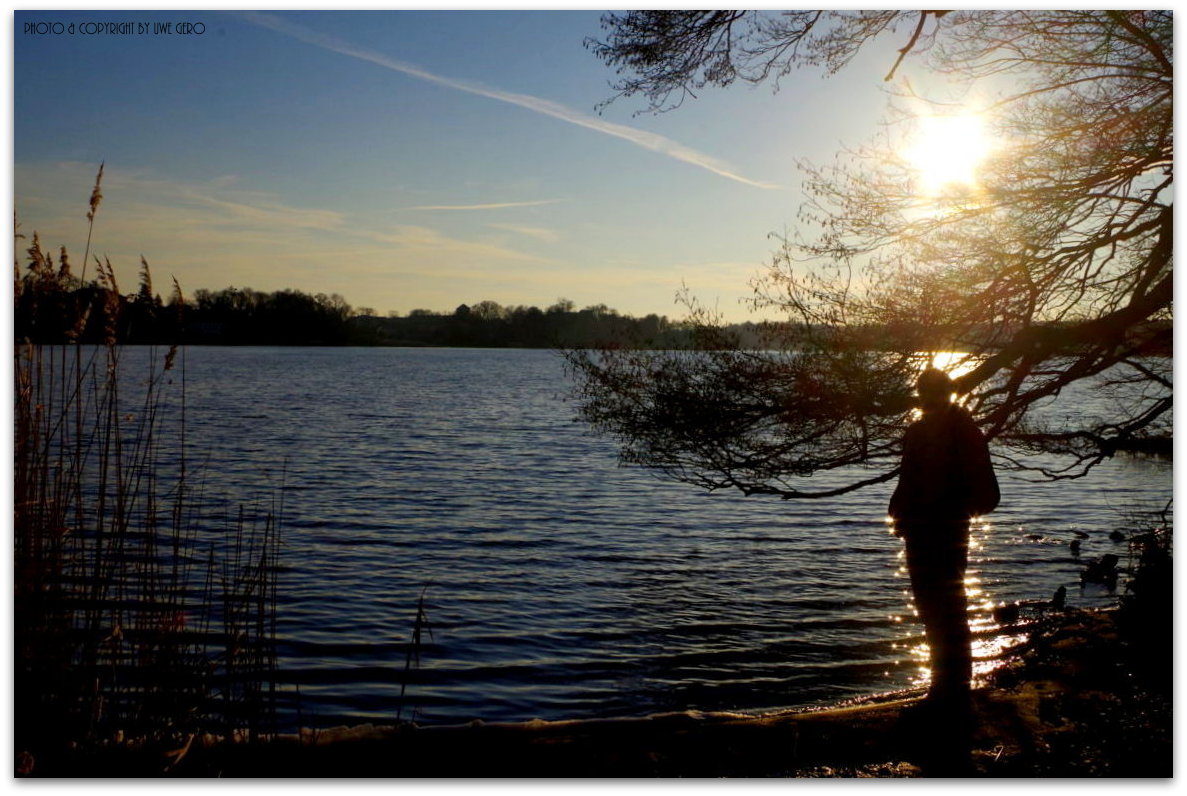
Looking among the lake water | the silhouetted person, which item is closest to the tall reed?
the lake water

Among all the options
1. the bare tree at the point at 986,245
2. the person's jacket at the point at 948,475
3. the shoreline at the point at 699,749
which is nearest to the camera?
the shoreline at the point at 699,749

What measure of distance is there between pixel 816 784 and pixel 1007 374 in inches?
185

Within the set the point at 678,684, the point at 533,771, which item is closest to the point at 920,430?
the point at 533,771

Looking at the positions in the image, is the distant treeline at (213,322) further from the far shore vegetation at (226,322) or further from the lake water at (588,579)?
the lake water at (588,579)

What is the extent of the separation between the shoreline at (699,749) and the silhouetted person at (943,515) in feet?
0.72

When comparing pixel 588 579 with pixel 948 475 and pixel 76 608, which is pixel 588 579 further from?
pixel 76 608

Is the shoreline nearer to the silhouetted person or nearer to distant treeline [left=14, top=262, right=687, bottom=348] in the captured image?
the silhouetted person

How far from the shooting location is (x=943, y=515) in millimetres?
4949

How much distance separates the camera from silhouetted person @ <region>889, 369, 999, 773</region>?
4918 millimetres

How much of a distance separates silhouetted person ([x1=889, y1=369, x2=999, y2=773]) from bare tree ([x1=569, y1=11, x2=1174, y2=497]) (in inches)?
79.0

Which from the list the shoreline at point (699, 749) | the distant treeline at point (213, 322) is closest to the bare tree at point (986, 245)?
the distant treeline at point (213, 322)

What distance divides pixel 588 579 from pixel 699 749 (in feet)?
22.0

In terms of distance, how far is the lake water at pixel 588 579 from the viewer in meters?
7.66

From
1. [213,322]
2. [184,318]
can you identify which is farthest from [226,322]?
[184,318]
